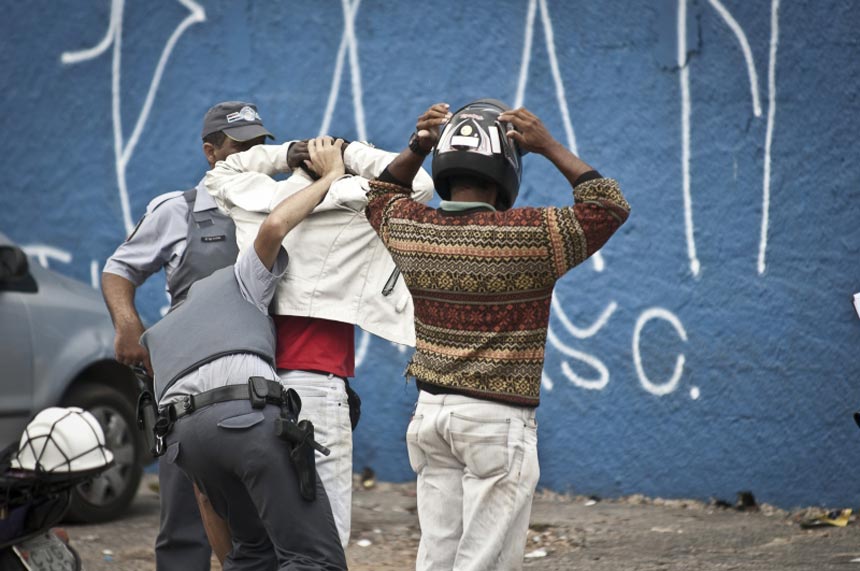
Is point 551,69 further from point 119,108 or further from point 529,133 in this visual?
point 529,133

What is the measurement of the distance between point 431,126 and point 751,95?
2.86m

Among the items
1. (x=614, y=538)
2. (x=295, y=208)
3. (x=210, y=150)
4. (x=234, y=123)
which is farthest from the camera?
(x=614, y=538)

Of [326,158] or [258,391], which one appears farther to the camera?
[326,158]

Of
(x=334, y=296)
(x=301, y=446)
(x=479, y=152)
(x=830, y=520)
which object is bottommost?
(x=830, y=520)

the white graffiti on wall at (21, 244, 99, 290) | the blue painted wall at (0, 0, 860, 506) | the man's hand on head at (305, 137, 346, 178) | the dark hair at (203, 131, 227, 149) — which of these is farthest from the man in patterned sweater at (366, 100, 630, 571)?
the white graffiti on wall at (21, 244, 99, 290)

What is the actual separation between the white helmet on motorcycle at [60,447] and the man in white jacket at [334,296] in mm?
617

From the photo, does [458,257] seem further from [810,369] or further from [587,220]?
[810,369]

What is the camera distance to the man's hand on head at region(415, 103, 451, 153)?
132 inches

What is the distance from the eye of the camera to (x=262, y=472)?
10.9 ft

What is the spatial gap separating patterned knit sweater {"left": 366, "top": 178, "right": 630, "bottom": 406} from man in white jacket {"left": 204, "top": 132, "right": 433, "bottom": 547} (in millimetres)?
507

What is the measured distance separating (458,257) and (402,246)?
0.20m

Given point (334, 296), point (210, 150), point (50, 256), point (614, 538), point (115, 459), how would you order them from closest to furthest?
point (334, 296) < point (210, 150) < point (614, 538) < point (115, 459) < point (50, 256)

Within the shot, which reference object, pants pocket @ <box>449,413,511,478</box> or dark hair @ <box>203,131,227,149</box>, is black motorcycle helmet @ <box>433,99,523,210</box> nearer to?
pants pocket @ <box>449,413,511,478</box>

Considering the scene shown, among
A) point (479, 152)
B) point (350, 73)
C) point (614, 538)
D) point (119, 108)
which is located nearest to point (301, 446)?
point (479, 152)
